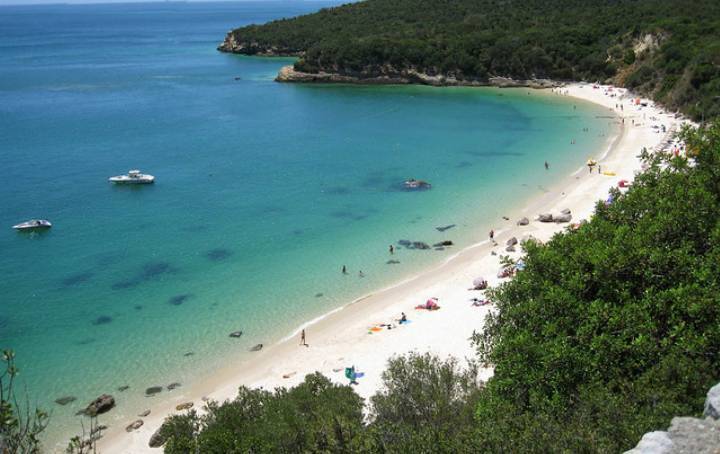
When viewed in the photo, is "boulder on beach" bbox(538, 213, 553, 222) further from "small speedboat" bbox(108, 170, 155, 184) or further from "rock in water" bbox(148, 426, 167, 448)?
"small speedboat" bbox(108, 170, 155, 184)

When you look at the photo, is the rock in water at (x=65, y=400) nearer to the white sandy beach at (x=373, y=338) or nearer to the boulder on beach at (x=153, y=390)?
the white sandy beach at (x=373, y=338)

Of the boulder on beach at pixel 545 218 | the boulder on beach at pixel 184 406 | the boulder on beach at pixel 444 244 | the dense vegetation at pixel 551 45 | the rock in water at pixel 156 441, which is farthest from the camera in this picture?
the dense vegetation at pixel 551 45

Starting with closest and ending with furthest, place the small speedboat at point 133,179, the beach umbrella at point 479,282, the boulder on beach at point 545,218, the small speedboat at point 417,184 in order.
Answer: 1. the beach umbrella at point 479,282
2. the boulder on beach at point 545,218
3. the small speedboat at point 417,184
4. the small speedboat at point 133,179

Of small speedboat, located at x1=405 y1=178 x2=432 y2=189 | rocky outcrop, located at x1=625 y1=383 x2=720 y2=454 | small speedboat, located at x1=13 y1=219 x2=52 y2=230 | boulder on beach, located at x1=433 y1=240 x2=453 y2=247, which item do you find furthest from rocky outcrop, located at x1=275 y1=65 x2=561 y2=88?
rocky outcrop, located at x1=625 y1=383 x2=720 y2=454

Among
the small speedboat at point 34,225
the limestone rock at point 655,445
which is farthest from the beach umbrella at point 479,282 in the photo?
the small speedboat at point 34,225

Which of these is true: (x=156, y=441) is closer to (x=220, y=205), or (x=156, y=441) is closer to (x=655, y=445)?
(x=655, y=445)
